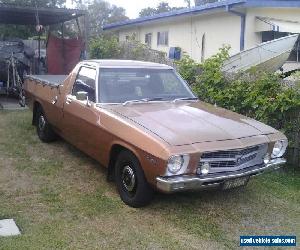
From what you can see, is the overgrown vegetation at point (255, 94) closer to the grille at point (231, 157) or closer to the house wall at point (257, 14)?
→ the grille at point (231, 157)

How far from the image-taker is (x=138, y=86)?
6055mm

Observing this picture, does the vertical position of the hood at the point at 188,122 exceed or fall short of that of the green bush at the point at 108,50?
it falls short

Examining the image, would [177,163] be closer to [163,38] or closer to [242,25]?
[242,25]

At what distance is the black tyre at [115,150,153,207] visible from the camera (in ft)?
15.8

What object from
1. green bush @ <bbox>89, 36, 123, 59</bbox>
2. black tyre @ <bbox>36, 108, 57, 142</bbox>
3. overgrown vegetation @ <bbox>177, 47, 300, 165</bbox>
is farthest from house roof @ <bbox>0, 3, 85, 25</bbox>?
overgrown vegetation @ <bbox>177, 47, 300, 165</bbox>

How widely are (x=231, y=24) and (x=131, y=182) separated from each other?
1001cm

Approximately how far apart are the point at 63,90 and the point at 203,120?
2612mm

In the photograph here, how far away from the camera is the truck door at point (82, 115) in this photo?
5.71 meters

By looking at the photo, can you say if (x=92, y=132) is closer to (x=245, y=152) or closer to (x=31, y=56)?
(x=245, y=152)

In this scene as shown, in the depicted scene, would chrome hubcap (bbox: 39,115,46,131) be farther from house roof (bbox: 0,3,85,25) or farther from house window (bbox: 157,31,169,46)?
house window (bbox: 157,31,169,46)

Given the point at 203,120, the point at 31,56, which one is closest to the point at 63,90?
the point at 203,120

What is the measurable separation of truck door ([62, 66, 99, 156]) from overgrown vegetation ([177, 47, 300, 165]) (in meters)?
2.60

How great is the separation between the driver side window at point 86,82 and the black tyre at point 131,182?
1.13 metres

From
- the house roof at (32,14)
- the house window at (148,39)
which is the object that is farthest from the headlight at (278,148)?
the house window at (148,39)
